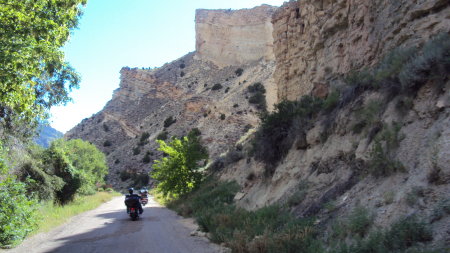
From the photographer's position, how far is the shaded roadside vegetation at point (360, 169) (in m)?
4.81

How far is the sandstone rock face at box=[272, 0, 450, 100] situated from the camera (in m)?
8.57

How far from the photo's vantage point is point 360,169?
738 cm

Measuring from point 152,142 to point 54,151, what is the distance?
3285 centimetres

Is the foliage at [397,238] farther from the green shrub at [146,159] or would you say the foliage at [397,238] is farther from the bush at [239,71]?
the bush at [239,71]

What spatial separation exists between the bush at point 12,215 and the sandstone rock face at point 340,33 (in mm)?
10238

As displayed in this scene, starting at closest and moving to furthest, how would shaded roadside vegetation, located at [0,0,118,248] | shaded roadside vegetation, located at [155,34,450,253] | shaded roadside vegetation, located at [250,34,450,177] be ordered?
shaded roadside vegetation, located at [155,34,450,253]
shaded roadside vegetation, located at [250,34,450,177]
shaded roadside vegetation, located at [0,0,118,248]

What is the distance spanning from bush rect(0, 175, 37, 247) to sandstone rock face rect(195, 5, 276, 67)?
63.7 metres

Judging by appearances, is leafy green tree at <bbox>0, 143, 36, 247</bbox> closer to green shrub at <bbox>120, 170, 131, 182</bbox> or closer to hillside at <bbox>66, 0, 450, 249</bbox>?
hillside at <bbox>66, 0, 450, 249</bbox>

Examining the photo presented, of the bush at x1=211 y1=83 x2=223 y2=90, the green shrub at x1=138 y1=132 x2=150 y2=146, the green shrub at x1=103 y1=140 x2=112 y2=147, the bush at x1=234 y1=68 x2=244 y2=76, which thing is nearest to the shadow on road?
the green shrub at x1=138 y1=132 x2=150 y2=146

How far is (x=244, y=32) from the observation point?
2918 inches

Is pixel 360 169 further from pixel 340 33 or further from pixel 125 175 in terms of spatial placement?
pixel 125 175

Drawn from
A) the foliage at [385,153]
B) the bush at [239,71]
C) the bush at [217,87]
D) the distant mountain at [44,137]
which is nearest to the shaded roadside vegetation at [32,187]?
the distant mountain at [44,137]

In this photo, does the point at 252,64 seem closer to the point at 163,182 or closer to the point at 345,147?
the point at 163,182

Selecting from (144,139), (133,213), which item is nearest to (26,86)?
(133,213)
